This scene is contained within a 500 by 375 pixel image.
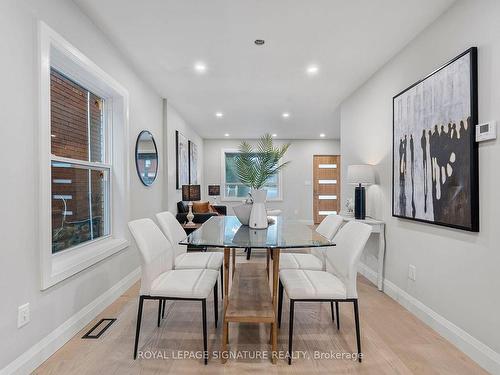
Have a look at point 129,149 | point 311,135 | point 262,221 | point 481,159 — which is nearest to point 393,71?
point 481,159

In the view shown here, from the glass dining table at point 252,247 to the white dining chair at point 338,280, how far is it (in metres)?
0.14

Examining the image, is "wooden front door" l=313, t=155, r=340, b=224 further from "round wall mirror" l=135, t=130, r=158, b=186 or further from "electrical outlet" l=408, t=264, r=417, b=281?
"electrical outlet" l=408, t=264, r=417, b=281

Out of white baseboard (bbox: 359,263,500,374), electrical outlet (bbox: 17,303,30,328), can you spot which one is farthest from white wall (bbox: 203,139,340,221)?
electrical outlet (bbox: 17,303,30,328)

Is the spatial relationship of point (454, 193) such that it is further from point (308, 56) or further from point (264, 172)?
Result: point (308, 56)

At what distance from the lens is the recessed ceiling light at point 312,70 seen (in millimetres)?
3369

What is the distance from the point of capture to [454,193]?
2.15 meters

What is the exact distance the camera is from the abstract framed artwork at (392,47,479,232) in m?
1.99

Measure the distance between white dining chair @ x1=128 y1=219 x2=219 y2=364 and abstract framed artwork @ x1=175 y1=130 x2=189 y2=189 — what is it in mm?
3210

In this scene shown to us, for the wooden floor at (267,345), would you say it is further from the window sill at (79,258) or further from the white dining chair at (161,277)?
the window sill at (79,258)

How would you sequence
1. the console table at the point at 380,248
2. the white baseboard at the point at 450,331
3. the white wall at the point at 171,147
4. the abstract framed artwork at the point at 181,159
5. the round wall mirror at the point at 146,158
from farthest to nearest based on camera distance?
the abstract framed artwork at the point at 181,159 < the white wall at the point at 171,147 < the round wall mirror at the point at 146,158 < the console table at the point at 380,248 < the white baseboard at the point at 450,331

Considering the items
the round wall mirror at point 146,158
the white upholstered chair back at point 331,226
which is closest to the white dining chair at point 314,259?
the white upholstered chair back at point 331,226

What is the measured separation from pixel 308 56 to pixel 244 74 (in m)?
0.84

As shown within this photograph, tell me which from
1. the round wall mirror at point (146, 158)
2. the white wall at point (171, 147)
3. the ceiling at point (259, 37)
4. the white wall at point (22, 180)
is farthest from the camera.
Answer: the white wall at point (171, 147)

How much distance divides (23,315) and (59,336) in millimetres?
424
